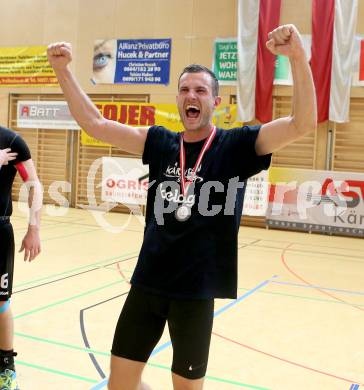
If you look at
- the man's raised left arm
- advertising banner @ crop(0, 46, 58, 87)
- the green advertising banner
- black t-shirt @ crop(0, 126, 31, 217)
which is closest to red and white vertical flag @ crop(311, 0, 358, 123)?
the green advertising banner

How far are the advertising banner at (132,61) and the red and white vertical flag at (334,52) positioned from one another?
12.7ft

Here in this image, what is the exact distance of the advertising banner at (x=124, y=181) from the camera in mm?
13477

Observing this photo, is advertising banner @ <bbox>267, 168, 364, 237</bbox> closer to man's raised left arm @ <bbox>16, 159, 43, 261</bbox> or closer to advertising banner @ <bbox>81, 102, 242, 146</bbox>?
advertising banner @ <bbox>81, 102, 242, 146</bbox>

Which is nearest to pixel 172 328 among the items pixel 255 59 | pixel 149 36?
pixel 255 59

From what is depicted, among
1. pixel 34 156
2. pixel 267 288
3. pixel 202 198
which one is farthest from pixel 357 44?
pixel 202 198

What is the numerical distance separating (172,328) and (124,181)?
11461 millimetres

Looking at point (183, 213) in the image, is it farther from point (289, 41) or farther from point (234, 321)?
point (234, 321)

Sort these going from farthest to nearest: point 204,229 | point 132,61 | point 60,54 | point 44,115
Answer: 1. point 44,115
2. point 132,61
3. point 60,54
4. point 204,229

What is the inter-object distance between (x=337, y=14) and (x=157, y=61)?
15.2 ft

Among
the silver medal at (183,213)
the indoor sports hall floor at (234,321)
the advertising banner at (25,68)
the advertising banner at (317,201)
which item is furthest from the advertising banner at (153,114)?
the silver medal at (183,213)

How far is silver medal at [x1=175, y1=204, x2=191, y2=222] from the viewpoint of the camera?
2389 millimetres

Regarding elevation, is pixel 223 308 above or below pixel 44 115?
below

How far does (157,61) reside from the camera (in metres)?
13.7

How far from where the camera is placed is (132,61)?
548 inches
